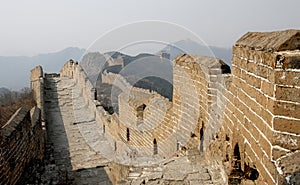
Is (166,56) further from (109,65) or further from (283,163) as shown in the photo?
(109,65)

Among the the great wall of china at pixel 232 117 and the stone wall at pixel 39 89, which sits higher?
the the great wall of china at pixel 232 117

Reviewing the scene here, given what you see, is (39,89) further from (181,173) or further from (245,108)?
(245,108)

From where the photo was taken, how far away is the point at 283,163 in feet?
7.09

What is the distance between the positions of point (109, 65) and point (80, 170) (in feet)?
69.9

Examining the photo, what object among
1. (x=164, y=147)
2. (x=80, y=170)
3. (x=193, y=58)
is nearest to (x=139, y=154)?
(x=164, y=147)

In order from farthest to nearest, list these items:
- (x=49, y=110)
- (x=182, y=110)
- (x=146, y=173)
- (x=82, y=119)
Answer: (x=49, y=110) < (x=82, y=119) < (x=182, y=110) < (x=146, y=173)

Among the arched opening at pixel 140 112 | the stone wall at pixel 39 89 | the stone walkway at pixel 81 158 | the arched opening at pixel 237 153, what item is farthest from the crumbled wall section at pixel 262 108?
the stone wall at pixel 39 89

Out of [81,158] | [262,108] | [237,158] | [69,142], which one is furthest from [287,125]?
[69,142]

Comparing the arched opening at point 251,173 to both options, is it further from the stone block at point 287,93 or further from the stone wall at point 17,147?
the stone wall at point 17,147

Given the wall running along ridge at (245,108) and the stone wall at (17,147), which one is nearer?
the wall running along ridge at (245,108)

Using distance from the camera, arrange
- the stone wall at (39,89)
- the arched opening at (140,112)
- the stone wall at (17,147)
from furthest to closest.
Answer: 1. the stone wall at (39,89)
2. the arched opening at (140,112)
3. the stone wall at (17,147)

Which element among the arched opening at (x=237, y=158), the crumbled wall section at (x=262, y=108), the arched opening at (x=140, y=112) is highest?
the crumbled wall section at (x=262, y=108)

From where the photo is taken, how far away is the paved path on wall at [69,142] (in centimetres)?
876

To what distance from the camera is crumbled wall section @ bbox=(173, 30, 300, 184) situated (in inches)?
84.4
